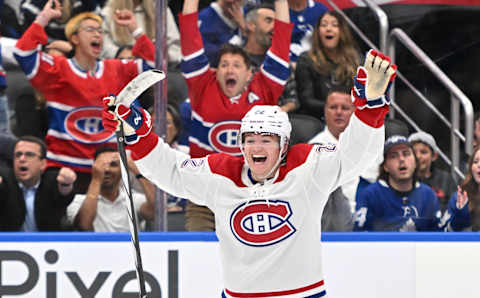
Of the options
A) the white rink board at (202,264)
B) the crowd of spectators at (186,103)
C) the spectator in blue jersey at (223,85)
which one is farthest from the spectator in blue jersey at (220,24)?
the white rink board at (202,264)

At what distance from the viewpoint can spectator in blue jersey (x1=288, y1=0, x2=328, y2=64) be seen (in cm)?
467

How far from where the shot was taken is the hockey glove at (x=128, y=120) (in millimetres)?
2926

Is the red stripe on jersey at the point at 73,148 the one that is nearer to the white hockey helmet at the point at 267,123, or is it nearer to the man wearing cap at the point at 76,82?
the man wearing cap at the point at 76,82

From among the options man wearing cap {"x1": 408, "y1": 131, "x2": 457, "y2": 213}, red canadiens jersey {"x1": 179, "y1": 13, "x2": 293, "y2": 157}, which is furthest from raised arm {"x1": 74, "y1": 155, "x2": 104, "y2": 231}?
man wearing cap {"x1": 408, "y1": 131, "x2": 457, "y2": 213}

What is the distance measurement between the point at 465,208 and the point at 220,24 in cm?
163

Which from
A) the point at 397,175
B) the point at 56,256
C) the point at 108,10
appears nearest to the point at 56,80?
the point at 108,10

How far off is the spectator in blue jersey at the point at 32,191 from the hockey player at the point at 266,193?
1.04m

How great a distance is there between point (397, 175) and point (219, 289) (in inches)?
39.6

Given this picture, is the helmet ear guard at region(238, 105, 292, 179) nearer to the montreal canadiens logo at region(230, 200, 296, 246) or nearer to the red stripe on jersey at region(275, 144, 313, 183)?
the red stripe on jersey at region(275, 144, 313, 183)

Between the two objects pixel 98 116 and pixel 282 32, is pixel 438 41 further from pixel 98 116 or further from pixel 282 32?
pixel 98 116

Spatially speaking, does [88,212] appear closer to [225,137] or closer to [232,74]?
[225,137]

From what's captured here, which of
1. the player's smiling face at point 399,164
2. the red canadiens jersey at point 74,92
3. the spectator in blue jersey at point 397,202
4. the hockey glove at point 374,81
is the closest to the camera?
the hockey glove at point 374,81

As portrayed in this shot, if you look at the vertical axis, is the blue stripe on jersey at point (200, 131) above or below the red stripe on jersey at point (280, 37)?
below

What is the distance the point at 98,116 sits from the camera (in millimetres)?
4246
